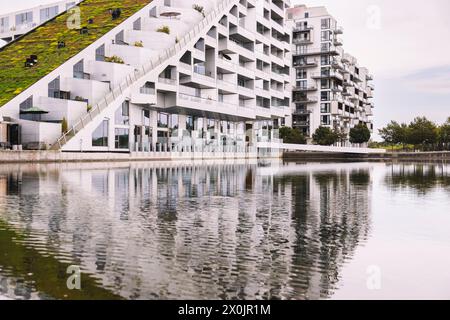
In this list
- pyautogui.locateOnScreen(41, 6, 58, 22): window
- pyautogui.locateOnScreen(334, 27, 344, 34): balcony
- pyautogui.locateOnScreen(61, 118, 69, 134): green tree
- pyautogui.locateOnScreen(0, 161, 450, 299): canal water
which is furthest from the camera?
pyautogui.locateOnScreen(334, 27, 344, 34): balcony

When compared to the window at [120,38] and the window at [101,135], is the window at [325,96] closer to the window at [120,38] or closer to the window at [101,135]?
the window at [120,38]

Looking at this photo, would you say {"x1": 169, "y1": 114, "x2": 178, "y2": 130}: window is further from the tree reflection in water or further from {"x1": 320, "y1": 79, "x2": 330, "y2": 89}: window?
{"x1": 320, "y1": 79, "x2": 330, "y2": 89}: window

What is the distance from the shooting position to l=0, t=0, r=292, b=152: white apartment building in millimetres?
55781

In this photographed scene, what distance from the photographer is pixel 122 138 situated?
2569 inches

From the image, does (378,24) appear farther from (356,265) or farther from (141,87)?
(141,87)

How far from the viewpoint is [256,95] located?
322 feet

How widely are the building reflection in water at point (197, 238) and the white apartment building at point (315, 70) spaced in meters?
124

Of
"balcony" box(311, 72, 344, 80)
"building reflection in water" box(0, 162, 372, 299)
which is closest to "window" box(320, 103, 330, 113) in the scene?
"balcony" box(311, 72, 344, 80)

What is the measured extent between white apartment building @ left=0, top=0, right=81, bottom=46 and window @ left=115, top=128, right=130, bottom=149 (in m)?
46.5

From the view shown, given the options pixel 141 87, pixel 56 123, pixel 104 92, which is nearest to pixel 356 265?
pixel 56 123

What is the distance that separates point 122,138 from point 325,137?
212ft

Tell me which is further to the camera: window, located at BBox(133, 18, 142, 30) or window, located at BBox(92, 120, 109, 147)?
window, located at BBox(133, 18, 142, 30)

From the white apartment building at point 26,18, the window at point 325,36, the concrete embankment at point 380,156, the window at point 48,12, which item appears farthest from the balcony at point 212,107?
the window at point 325,36

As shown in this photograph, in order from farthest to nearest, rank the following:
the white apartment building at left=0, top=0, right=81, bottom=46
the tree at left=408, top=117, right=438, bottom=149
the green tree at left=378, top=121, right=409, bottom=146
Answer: the green tree at left=378, top=121, right=409, bottom=146
the tree at left=408, top=117, right=438, bottom=149
the white apartment building at left=0, top=0, right=81, bottom=46
